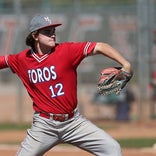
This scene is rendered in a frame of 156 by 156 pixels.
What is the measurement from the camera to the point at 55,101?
6566 millimetres

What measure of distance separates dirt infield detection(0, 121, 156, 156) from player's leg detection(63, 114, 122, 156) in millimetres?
4080

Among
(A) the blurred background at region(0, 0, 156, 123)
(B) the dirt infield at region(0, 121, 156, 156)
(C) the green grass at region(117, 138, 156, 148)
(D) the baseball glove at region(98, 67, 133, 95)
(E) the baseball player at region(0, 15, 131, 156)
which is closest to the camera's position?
(D) the baseball glove at region(98, 67, 133, 95)

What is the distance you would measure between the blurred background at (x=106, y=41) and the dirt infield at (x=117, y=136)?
2.40 feet

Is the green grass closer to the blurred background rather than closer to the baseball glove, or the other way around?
the blurred background

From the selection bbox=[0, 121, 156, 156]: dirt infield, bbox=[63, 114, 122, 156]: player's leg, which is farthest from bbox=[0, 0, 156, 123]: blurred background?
bbox=[63, 114, 122, 156]: player's leg

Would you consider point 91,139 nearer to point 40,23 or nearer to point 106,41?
point 40,23

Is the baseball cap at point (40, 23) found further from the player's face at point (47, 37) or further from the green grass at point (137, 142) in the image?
the green grass at point (137, 142)

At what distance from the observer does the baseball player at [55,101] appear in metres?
6.52

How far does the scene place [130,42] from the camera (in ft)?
61.4

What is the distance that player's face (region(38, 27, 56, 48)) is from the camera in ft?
21.4

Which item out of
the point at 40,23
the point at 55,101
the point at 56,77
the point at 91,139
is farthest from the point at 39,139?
the point at 40,23

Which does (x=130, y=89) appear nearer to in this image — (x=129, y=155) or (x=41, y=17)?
A: (x=129, y=155)

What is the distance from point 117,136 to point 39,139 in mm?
8555

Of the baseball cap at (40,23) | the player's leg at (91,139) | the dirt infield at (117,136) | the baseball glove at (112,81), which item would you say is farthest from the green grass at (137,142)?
the baseball cap at (40,23)
